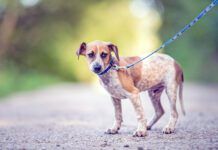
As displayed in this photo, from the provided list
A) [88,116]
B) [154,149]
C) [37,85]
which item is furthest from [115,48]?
[37,85]

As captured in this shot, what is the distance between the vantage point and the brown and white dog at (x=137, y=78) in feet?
25.7

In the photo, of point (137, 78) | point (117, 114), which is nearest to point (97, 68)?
point (137, 78)

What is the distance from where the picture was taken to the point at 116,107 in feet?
27.9

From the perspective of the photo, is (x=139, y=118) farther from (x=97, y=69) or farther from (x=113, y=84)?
(x=97, y=69)

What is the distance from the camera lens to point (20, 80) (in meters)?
30.7

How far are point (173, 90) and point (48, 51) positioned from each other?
27.8 meters

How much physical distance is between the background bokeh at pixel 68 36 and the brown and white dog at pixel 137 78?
23.8 meters

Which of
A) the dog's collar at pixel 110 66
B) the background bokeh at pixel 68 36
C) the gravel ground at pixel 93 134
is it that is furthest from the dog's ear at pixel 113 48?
the background bokeh at pixel 68 36

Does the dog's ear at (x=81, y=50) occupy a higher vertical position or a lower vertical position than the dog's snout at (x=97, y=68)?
higher

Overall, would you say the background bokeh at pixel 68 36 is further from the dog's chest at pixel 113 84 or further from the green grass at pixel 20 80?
the dog's chest at pixel 113 84

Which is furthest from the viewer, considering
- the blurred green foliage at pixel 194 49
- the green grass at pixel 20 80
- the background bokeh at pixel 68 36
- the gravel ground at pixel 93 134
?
the blurred green foliage at pixel 194 49

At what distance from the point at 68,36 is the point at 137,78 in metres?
27.6

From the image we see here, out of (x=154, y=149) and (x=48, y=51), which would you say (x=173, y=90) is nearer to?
(x=154, y=149)

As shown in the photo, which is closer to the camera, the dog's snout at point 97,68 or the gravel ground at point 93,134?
the gravel ground at point 93,134
